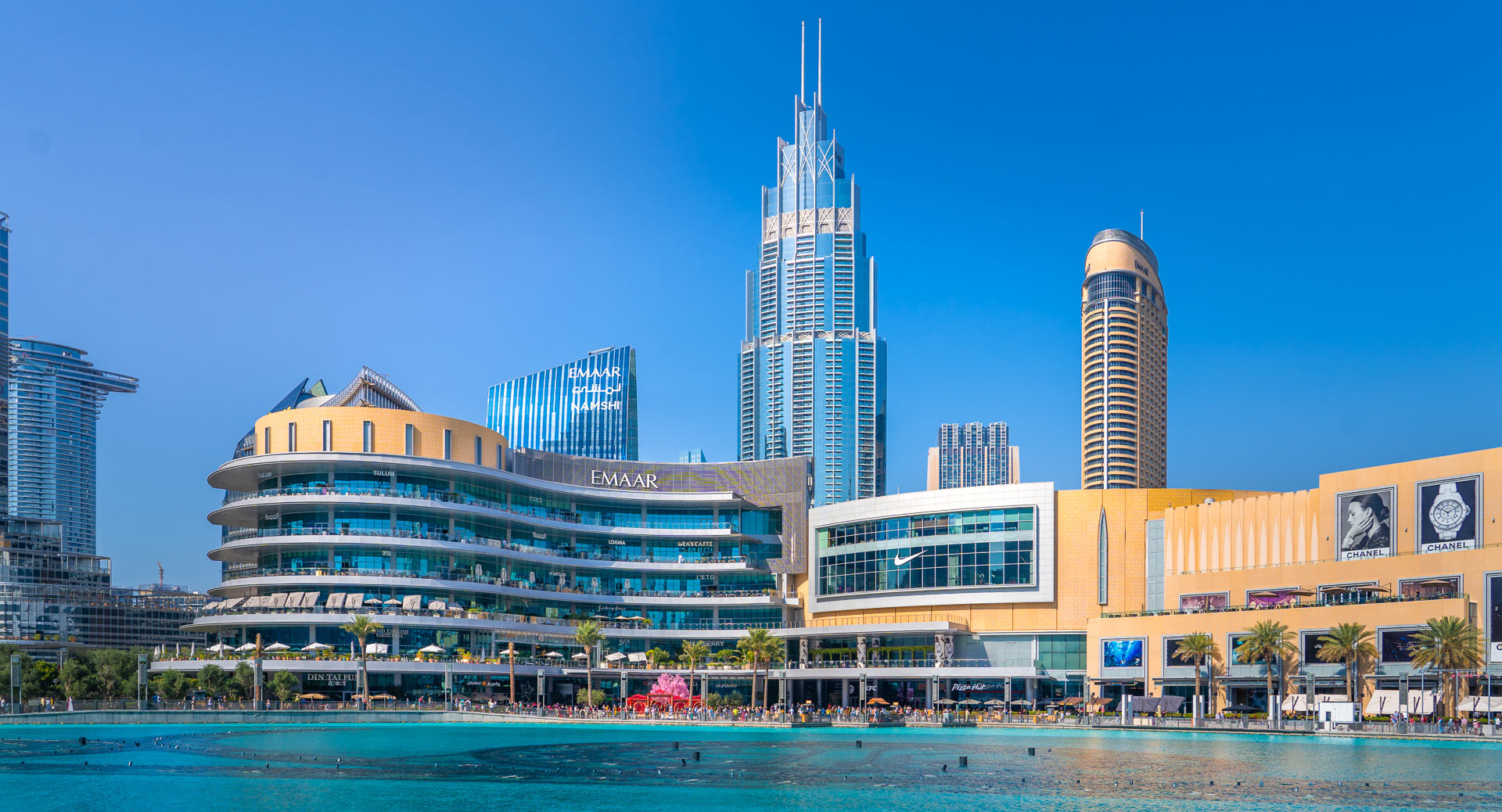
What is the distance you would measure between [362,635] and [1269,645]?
76277 millimetres

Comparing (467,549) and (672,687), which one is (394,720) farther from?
(467,549)

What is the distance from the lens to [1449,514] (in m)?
111

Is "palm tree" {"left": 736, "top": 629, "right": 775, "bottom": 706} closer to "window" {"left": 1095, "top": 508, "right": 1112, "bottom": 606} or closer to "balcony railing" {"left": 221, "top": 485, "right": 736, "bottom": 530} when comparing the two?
"balcony railing" {"left": 221, "top": 485, "right": 736, "bottom": 530}

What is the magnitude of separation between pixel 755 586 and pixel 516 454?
103ft

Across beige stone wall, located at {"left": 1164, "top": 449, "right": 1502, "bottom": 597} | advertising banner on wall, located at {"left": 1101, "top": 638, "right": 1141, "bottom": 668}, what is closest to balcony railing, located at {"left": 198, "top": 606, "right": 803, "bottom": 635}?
advertising banner on wall, located at {"left": 1101, "top": 638, "right": 1141, "bottom": 668}

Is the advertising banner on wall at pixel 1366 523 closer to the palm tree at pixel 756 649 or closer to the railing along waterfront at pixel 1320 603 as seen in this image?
the railing along waterfront at pixel 1320 603

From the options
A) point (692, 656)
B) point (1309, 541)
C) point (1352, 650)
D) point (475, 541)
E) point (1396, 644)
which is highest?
point (1309, 541)

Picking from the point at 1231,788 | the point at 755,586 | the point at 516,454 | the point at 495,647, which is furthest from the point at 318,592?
the point at 1231,788

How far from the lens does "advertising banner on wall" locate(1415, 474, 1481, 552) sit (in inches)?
4281

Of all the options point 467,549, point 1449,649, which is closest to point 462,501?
point 467,549

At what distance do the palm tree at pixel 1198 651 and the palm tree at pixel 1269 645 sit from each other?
2902 mm

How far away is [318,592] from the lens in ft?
455

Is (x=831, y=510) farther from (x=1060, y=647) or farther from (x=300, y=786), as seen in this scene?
(x=300, y=786)

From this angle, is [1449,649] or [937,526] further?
[937,526]
